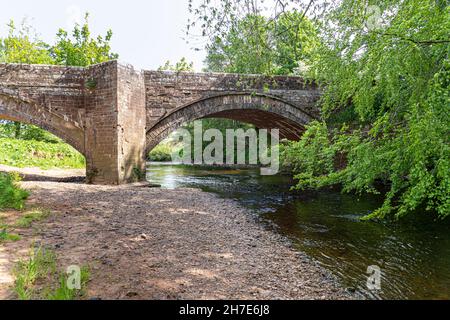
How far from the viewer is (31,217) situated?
4.95 m

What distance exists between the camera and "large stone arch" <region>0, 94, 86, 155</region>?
33.0 feet

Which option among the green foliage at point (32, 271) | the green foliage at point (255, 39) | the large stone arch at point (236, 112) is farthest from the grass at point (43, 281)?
the large stone arch at point (236, 112)

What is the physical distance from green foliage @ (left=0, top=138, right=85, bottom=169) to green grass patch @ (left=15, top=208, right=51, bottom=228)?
10.8 meters

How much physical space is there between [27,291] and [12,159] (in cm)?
1445

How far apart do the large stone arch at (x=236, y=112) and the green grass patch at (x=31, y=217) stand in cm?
628

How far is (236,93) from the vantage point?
496 inches

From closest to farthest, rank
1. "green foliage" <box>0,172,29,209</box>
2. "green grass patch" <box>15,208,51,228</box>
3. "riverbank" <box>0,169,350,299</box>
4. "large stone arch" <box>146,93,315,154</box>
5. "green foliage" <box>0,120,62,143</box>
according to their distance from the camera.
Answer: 1. "riverbank" <box>0,169,350,299</box>
2. "green grass patch" <box>15,208,51,228</box>
3. "green foliage" <box>0,172,29,209</box>
4. "large stone arch" <box>146,93,315,154</box>
5. "green foliage" <box>0,120,62,143</box>

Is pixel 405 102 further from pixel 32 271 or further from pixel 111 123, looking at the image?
pixel 111 123

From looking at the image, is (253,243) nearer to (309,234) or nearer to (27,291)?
(309,234)

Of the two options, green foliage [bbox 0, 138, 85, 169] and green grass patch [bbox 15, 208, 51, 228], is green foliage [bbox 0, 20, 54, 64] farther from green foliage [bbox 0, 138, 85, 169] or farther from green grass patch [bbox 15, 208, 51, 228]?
green grass patch [bbox 15, 208, 51, 228]

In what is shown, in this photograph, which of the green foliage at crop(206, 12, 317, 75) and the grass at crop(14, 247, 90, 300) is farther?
the green foliage at crop(206, 12, 317, 75)

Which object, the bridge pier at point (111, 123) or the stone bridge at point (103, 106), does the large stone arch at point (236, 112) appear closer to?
the stone bridge at point (103, 106)

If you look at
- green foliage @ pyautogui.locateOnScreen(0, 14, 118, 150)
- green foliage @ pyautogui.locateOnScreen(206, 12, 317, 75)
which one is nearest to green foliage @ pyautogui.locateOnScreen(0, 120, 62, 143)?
green foliage @ pyautogui.locateOnScreen(0, 14, 118, 150)
